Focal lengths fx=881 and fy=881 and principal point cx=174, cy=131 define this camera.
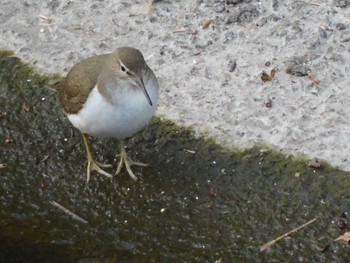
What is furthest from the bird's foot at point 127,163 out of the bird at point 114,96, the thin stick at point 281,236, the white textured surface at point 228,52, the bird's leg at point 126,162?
the thin stick at point 281,236

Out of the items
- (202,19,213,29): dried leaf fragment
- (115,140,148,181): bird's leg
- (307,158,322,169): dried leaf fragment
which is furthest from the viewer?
(202,19,213,29): dried leaf fragment

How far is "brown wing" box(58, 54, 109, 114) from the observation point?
17.8ft

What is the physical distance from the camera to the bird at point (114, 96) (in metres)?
5.22

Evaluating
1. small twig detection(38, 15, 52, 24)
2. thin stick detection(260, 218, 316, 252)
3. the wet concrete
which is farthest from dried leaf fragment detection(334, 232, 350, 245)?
small twig detection(38, 15, 52, 24)

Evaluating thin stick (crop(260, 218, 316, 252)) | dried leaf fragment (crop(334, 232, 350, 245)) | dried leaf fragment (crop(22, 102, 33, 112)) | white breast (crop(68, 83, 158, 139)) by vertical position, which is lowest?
dried leaf fragment (crop(334, 232, 350, 245))

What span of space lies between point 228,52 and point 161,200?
1.41 meters

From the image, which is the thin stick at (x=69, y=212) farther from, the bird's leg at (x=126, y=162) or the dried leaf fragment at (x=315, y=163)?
the dried leaf fragment at (x=315, y=163)

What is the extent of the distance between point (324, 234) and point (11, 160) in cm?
212

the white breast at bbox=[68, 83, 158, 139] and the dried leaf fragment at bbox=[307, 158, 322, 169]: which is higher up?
the white breast at bbox=[68, 83, 158, 139]

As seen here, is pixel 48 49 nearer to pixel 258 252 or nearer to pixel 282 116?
pixel 282 116

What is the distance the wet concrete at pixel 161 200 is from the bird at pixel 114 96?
45 centimetres

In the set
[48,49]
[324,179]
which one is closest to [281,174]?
[324,179]

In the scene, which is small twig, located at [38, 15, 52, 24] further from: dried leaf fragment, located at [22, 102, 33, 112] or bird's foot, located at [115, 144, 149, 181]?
bird's foot, located at [115, 144, 149, 181]

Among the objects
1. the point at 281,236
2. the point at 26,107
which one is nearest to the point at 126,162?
the point at 26,107
